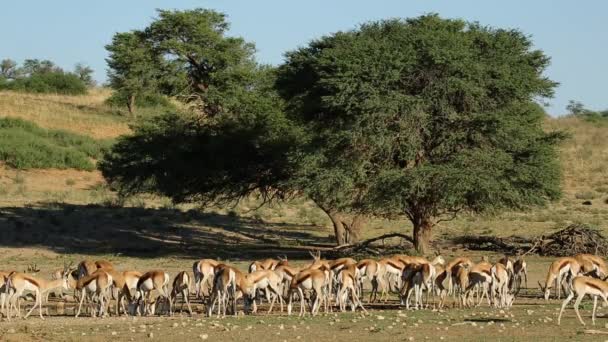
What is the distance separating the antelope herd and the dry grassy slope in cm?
1715

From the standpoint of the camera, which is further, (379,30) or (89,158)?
(89,158)

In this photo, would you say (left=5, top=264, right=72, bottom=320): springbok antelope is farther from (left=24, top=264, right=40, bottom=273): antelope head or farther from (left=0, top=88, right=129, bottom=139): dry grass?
(left=0, top=88, right=129, bottom=139): dry grass

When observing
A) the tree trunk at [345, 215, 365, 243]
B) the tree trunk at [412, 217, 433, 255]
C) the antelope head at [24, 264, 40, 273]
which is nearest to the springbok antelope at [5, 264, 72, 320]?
the antelope head at [24, 264, 40, 273]

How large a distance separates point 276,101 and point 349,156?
30.1 ft

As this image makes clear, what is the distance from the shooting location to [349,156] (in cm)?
3375

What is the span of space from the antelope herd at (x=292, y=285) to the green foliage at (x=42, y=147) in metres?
36.5

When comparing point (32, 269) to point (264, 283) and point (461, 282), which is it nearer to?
point (264, 283)

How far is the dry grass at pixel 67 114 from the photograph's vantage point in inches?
2844

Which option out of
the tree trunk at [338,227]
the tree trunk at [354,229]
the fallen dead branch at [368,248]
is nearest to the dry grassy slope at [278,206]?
the tree trunk at [354,229]

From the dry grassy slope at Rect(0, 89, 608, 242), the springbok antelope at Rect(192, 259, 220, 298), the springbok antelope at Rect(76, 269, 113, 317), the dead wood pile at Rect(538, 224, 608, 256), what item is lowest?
the springbok antelope at Rect(76, 269, 113, 317)

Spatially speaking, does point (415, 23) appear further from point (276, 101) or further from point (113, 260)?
point (113, 260)

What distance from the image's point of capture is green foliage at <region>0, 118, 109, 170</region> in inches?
2351

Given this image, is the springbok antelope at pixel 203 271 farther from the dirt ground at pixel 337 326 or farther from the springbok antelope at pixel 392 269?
the springbok antelope at pixel 392 269

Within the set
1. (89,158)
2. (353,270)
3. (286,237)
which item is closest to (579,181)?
(286,237)
